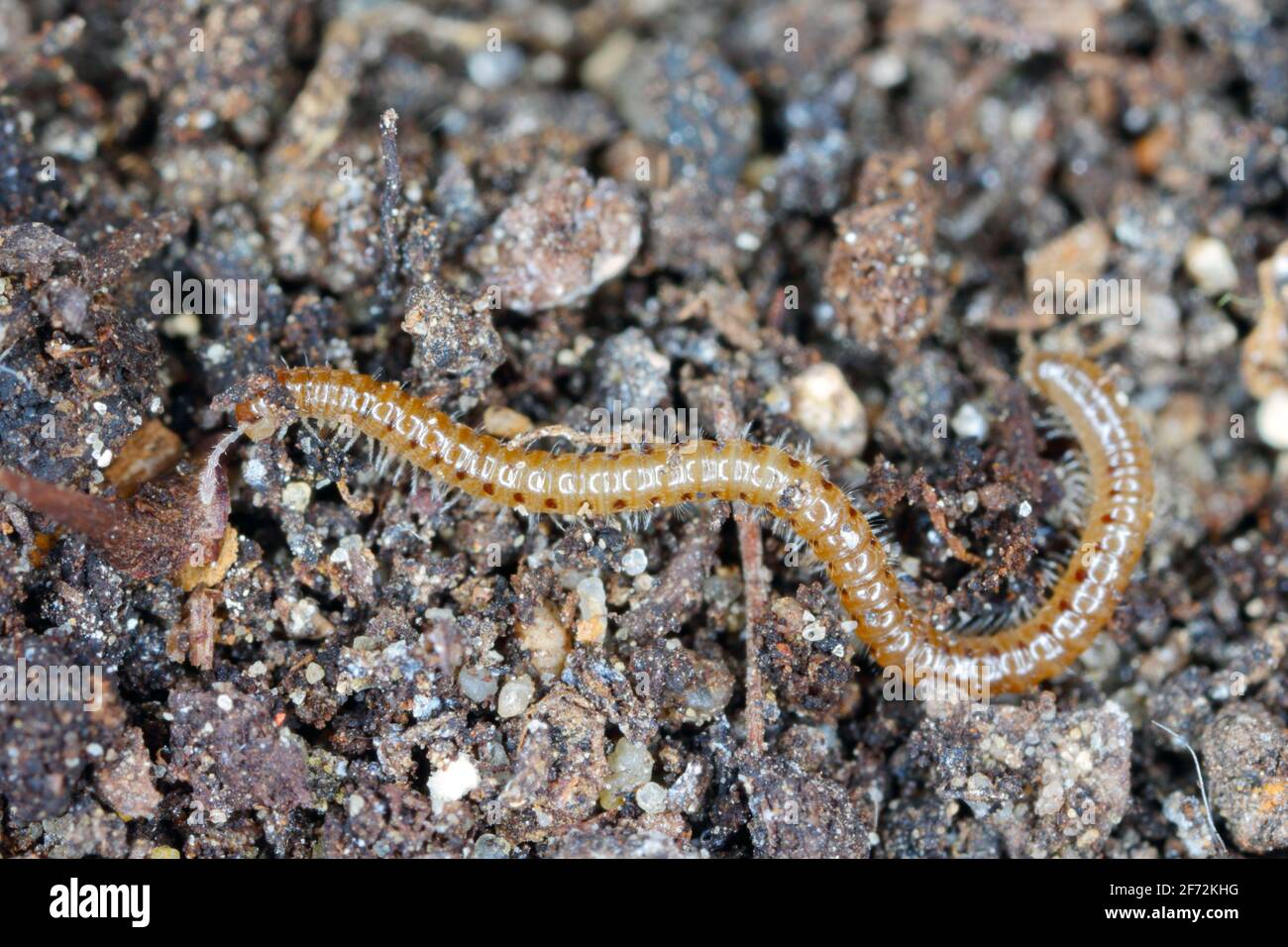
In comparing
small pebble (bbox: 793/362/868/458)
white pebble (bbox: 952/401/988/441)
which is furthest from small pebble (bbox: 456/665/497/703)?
white pebble (bbox: 952/401/988/441)

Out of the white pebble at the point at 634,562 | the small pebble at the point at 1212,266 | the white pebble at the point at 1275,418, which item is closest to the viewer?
the white pebble at the point at 634,562

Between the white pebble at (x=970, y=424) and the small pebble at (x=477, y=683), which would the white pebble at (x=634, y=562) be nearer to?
the small pebble at (x=477, y=683)

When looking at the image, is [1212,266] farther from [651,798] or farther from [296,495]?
[296,495]

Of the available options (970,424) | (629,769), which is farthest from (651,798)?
(970,424)

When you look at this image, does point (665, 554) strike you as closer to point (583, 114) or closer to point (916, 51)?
point (583, 114)

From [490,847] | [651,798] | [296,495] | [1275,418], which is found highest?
[1275,418]

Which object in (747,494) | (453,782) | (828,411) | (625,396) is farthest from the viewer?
(828,411)

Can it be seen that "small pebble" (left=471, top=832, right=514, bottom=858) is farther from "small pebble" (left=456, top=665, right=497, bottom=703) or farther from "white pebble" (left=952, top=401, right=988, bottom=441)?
"white pebble" (left=952, top=401, right=988, bottom=441)

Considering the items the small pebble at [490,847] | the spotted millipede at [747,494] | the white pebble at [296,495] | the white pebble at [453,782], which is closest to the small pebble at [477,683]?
the white pebble at [453,782]

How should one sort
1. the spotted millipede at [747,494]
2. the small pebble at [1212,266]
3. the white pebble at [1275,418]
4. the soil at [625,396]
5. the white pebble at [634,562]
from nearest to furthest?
the soil at [625,396] → the spotted millipede at [747,494] → the white pebble at [634,562] → the white pebble at [1275,418] → the small pebble at [1212,266]
